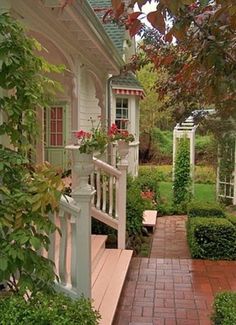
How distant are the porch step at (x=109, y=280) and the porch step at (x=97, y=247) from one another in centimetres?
7

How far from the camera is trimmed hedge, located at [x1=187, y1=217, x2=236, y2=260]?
698 centimetres

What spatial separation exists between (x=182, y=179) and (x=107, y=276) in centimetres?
700

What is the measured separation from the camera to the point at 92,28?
5469 millimetres

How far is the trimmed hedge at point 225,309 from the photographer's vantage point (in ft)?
9.84

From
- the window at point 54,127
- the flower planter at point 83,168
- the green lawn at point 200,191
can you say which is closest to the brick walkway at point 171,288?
the flower planter at point 83,168

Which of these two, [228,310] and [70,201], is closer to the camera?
[228,310]

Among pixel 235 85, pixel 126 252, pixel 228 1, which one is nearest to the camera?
pixel 228 1

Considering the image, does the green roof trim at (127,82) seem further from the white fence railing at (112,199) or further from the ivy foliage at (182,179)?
the white fence railing at (112,199)

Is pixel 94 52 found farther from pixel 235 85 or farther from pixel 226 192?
pixel 226 192

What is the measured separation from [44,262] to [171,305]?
8.07ft

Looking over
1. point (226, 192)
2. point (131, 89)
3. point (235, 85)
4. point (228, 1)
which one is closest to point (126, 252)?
point (235, 85)

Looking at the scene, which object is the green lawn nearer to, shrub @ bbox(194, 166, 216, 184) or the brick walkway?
shrub @ bbox(194, 166, 216, 184)

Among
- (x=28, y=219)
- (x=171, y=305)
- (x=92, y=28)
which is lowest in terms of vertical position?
(x=171, y=305)

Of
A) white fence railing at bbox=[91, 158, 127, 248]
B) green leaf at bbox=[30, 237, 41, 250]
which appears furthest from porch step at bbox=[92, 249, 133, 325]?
green leaf at bbox=[30, 237, 41, 250]
